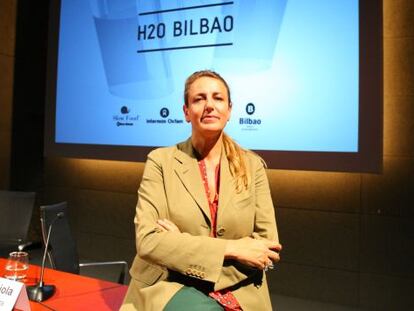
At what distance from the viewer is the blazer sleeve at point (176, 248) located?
1.43 meters

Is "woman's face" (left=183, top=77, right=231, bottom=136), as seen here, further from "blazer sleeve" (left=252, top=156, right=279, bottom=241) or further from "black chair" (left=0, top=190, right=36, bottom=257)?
"black chair" (left=0, top=190, right=36, bottom=257)

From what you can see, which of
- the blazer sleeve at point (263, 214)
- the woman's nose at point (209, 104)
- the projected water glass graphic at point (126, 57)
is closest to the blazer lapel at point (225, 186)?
the blazer sleeve at point (263, 214)

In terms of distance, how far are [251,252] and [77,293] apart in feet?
2.91

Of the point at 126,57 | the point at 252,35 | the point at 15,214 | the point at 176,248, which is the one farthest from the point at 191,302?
the point at 126,57

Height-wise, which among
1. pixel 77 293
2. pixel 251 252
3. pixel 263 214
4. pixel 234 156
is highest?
pixel 234 156

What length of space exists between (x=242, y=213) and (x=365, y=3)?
2483mm

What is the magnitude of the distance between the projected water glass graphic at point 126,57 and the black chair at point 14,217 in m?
1.47

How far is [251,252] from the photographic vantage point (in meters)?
1.49

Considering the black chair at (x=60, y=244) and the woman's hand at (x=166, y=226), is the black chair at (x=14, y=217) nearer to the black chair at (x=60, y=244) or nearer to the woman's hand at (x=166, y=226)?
the black chair at (x=60, y=244)

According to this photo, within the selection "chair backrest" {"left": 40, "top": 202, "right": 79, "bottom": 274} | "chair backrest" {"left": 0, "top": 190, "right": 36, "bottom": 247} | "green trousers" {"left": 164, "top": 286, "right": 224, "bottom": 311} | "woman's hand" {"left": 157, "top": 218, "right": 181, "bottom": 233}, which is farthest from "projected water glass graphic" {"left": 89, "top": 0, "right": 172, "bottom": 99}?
"green trousers" {"left": 164, "top": 286, "right": 224, "bottom": 311}

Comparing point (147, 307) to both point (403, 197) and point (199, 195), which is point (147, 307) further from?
point (403, 197)

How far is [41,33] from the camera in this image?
208 inches

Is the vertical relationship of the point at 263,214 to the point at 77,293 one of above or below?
above

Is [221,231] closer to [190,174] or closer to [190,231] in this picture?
[190,231]
